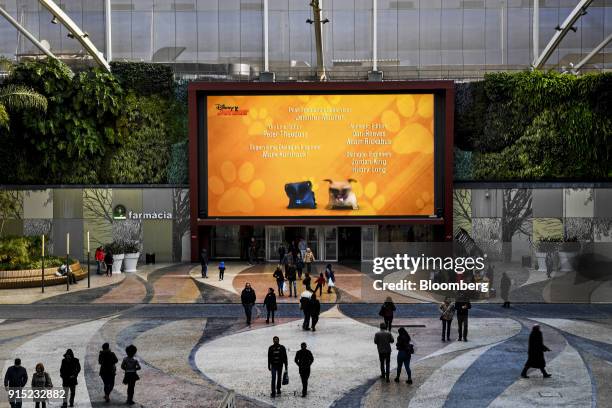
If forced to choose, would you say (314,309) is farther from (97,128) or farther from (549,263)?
(97,128)

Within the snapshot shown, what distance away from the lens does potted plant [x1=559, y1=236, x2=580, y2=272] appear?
40.8 meters

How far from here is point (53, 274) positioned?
3794 cm

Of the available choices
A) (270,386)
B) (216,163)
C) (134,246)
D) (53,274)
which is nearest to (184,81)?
(216,163)

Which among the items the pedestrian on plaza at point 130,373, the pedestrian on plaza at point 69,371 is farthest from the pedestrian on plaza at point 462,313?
the pedestrian on plaza at point 69,371

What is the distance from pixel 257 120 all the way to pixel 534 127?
645 inches

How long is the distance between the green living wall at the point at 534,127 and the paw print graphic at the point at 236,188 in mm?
12192

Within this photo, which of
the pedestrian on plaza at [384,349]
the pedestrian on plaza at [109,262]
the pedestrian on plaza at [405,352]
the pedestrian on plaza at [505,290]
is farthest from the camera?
the pedestrian on plaza at [109,262]

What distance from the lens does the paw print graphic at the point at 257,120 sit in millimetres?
45844

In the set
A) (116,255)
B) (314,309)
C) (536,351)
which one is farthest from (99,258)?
(536,351)

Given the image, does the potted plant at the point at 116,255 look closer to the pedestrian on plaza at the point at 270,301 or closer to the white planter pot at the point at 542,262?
the pedestrian on plaza at the point at 270,301

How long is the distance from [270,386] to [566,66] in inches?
1480

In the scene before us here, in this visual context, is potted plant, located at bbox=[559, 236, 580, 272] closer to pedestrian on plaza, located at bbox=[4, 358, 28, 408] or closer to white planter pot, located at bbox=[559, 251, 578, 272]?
white planter pot, located at bbox=[559, 251, 578, 272]

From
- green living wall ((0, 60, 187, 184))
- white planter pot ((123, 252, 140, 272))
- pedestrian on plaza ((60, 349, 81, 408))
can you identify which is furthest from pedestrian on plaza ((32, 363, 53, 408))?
green living wall ((0, 60, 187, 184))

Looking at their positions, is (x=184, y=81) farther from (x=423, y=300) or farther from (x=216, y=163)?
(x=423, y=300)
